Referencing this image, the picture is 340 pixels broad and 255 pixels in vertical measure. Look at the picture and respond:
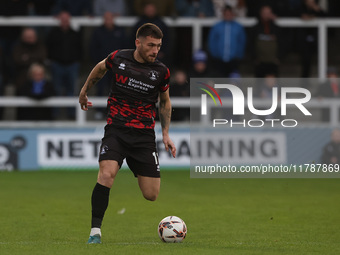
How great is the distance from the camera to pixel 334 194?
46.0 feet

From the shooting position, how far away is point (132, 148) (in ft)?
28.5

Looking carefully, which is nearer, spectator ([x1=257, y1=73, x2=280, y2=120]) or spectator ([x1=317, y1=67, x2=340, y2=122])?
spectator ([x1=257, y1=73, x2=280, y2=120])

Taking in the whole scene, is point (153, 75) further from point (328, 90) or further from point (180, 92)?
point (328, 90)

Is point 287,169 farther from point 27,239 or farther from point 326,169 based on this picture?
point 27,239

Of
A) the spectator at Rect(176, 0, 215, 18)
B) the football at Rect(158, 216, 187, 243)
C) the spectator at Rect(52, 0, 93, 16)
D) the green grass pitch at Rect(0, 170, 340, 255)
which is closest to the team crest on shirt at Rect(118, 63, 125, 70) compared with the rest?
the football at Rect(158, 216, 187, 243)

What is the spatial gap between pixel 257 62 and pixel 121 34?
308 centimetres

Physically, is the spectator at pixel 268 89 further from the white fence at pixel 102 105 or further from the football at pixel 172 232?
the football at pixel 172 232

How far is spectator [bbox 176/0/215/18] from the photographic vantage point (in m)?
19.4

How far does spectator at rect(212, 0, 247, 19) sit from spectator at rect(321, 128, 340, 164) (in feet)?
13.2

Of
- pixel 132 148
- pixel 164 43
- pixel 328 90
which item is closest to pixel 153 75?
pixel 132 148

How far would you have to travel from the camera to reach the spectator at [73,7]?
19047 millimetres

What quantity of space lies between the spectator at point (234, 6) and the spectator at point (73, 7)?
2.97 metres

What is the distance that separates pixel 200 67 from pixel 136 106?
929 centimetres

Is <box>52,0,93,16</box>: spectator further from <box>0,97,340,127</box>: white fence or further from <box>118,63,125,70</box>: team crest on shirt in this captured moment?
<box>118,63,125,70</box>: team crest on shirt
